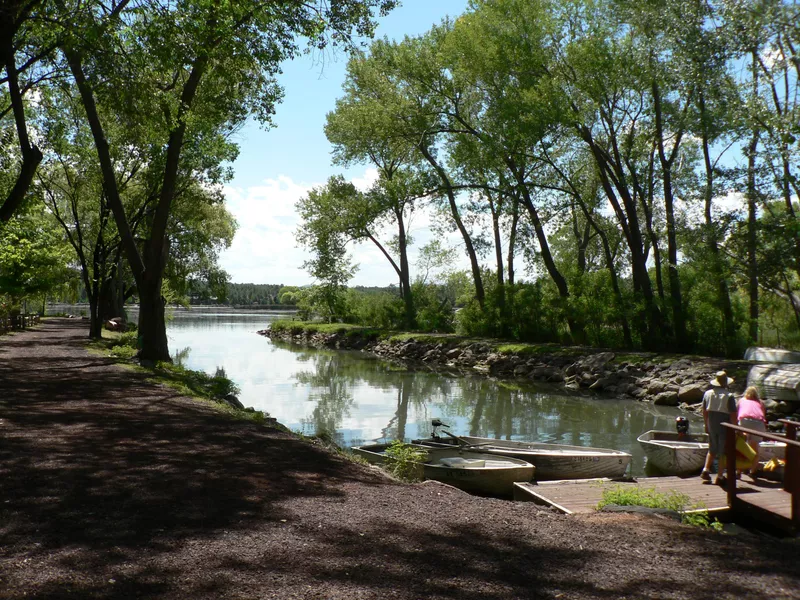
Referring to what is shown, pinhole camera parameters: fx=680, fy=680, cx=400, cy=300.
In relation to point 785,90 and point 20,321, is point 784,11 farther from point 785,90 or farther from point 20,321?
point 20,321

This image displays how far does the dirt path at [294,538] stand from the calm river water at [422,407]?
659cm

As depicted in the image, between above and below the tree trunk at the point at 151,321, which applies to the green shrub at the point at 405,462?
below

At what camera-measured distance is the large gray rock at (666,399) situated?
2173 centimetres

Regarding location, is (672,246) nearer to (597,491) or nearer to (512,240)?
(512,240)

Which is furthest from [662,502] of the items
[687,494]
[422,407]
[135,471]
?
[422,407]

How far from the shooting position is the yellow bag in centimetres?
912

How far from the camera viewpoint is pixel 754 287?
74.5 ft

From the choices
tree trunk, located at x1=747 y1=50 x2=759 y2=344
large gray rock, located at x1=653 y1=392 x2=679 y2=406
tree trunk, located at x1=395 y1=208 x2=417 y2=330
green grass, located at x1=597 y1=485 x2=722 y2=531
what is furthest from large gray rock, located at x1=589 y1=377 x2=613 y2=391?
tree trunk, located at x1=395 y1=208 x2=417 y2=330

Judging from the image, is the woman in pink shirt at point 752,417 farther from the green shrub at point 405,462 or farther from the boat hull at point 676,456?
the green shrub at point 405,462

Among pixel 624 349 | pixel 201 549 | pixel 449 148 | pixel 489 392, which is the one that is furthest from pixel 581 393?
pixel 201 549

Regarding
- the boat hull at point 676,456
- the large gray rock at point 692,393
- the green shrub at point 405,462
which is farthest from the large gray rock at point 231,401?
the large gray rock at point 692,393

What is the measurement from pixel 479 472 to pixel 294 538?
5302 millimetres

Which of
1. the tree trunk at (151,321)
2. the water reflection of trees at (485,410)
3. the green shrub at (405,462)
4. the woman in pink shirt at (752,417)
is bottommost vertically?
the water reflection of trees at (485,410)

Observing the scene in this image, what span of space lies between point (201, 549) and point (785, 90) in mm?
25296
